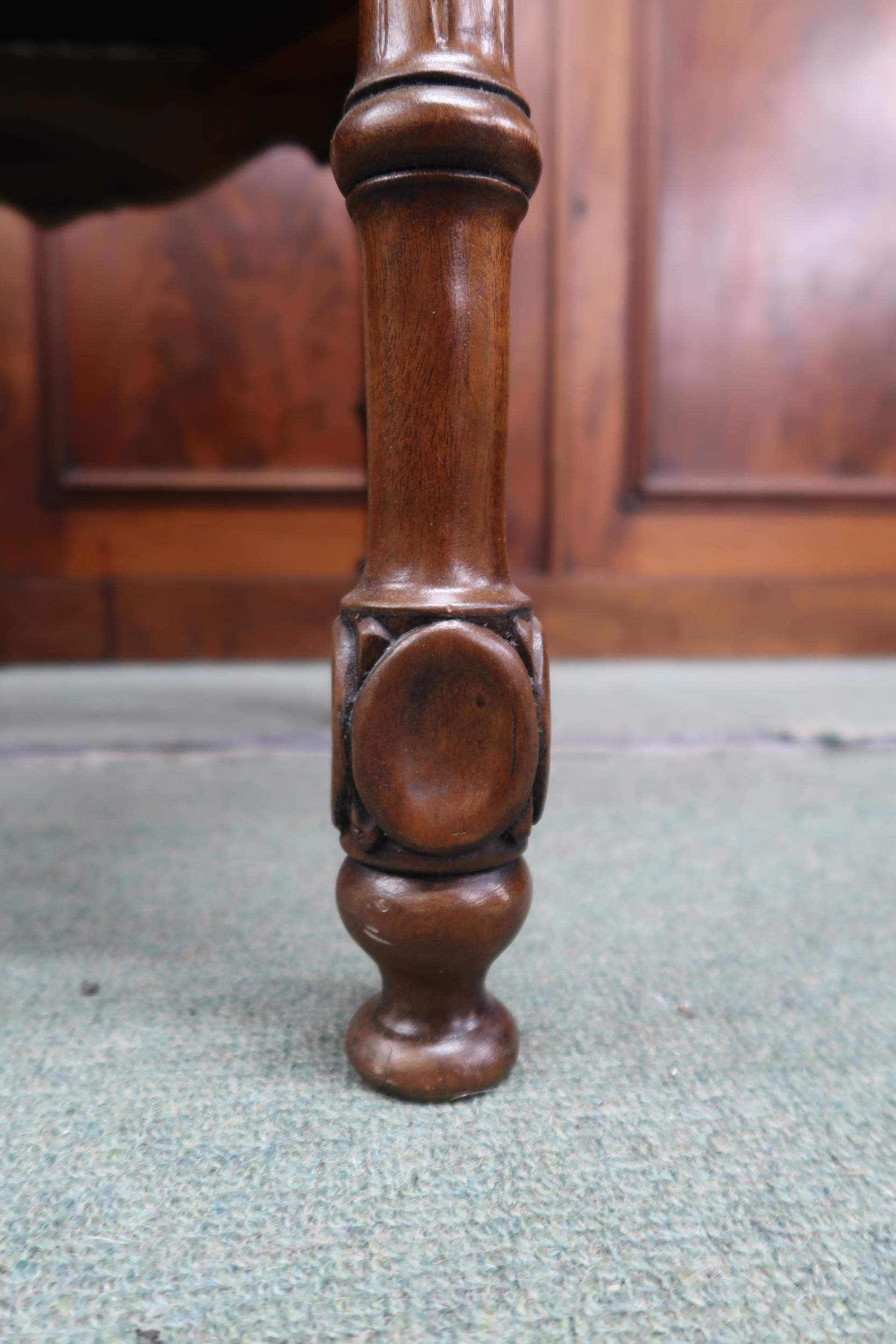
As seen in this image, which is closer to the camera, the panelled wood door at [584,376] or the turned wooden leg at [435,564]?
the turned wooden leg at [435,564]

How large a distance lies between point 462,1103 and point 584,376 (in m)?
1.17

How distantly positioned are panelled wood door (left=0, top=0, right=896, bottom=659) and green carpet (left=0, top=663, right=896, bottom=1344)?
0.68 metres

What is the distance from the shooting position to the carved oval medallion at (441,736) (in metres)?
0.30

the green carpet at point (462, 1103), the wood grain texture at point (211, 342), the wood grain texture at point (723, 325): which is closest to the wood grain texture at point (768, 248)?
the wood grain texture at point (723, 325)

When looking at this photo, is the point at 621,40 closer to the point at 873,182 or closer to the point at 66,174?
the point at 873,182

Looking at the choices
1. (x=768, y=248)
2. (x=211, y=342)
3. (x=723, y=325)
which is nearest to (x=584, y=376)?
(x=723, y=325)

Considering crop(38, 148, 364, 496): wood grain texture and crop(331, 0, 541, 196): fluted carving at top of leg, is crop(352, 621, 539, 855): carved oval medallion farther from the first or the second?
crop(38, 148, 364, 496): wood grain texture

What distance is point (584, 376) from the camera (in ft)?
4.35

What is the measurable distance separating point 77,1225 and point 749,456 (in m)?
1.31

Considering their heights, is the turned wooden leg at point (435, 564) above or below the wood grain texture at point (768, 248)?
below

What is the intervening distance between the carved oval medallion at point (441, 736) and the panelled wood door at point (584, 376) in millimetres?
938

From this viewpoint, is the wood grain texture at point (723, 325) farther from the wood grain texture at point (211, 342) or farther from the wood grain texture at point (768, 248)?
the wood grain texture at point (211, 342)

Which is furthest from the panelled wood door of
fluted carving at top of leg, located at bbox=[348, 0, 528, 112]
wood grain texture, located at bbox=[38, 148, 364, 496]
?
fluted carving at top of leg, located at bbox=[348, 0, 528, 112]

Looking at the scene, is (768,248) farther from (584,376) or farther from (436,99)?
(436,99)
